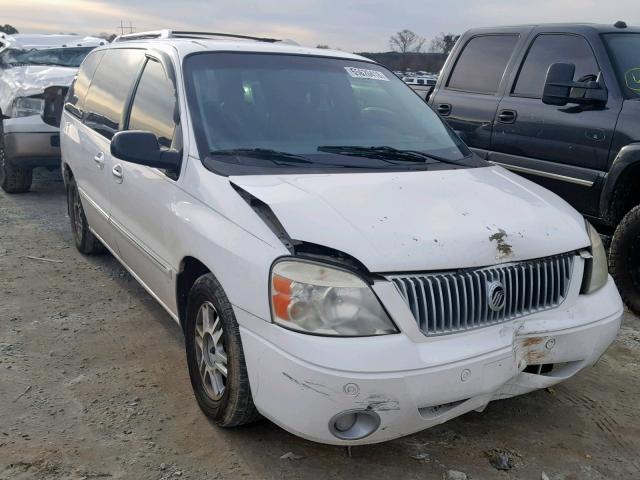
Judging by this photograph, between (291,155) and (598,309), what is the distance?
1584 mm

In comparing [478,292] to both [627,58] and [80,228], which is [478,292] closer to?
[627,58]

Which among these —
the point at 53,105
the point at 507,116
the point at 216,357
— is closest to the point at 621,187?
the point at 507,116

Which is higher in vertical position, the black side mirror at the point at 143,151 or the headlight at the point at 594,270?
the black side mirror at the point at 143,151

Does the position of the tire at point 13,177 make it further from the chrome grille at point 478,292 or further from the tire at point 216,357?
the chrome grille at point 478,292

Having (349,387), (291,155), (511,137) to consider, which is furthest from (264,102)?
(511,137)

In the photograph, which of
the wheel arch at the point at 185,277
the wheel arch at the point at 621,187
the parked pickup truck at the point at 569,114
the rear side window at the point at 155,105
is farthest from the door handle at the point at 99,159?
the wheel arch at the point at 621,187

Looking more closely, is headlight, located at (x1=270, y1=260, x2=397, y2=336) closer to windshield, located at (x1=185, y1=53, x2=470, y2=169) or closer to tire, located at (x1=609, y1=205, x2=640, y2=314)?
windshield, located at (x1=185, y1=53, x2=470, y2=169)

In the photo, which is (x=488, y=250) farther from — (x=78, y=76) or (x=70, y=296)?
(x=78, y=76)

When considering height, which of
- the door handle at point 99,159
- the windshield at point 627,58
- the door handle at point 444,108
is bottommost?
the door handle at point 99,159

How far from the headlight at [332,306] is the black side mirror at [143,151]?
3.81ft

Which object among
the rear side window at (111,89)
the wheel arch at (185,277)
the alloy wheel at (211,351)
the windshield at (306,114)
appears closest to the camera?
the alloy wheel at (211,351)

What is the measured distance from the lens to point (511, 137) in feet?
17.4

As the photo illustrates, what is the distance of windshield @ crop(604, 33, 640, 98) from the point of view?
468cm

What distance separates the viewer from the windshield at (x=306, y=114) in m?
3.22
